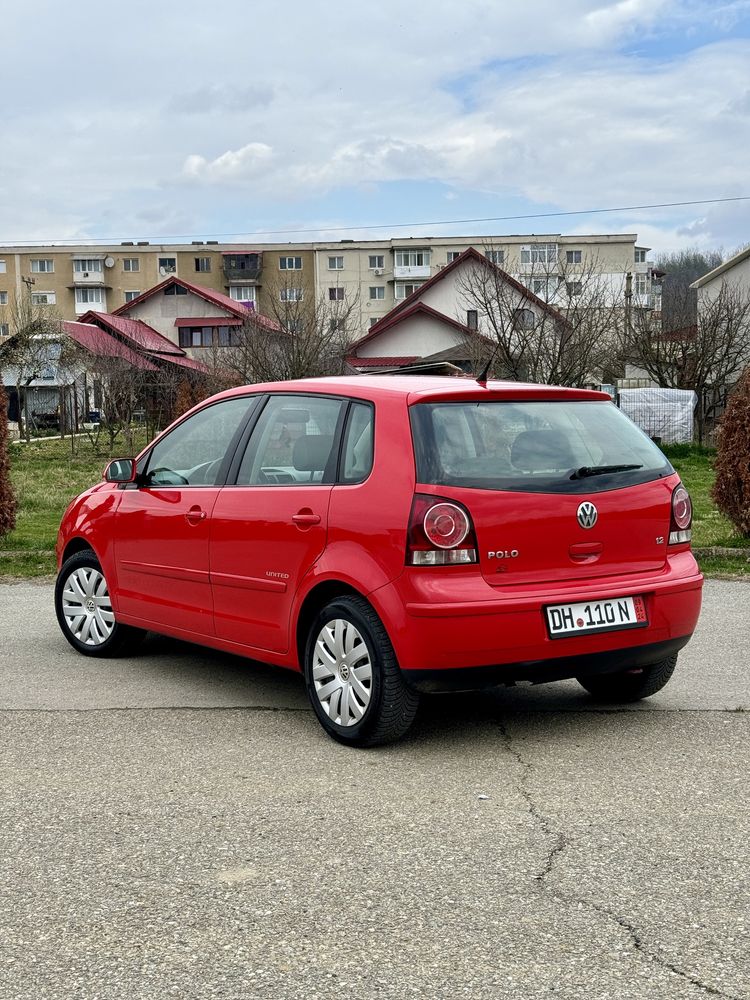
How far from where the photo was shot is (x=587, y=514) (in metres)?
5.18

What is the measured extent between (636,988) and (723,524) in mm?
12774

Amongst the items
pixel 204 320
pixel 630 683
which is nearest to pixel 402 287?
pixel 204 320

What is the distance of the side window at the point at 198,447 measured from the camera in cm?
638

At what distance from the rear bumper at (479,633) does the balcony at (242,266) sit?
101236 millimetres

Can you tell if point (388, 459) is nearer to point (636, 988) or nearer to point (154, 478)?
point (154, 478)

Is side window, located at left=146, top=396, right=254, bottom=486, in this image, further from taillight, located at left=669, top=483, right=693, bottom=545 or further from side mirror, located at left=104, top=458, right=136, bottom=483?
taillight, located at left=669, top=483, right=693, bottom=545

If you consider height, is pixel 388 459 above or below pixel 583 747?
above

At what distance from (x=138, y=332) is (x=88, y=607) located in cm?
6759

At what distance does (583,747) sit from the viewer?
526cm

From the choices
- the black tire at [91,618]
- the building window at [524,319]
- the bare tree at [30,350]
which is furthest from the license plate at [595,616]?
the bare tree at [30,350]

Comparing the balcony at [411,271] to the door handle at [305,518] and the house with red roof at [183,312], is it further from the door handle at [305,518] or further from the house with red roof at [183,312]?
the door handle at [305,518]

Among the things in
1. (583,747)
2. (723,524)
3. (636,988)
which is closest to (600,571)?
(583,747)

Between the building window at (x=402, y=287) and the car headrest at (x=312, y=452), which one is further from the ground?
the building window at (x=402, y=287)

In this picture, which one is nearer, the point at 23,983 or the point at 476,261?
the point at 23,983
